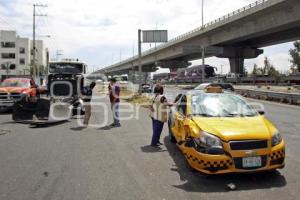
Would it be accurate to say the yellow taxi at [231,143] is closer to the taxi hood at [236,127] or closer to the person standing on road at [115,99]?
the taxi hood at [236,127]

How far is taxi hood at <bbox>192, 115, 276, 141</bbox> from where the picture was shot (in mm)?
6250

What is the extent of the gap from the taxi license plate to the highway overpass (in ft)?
99.2

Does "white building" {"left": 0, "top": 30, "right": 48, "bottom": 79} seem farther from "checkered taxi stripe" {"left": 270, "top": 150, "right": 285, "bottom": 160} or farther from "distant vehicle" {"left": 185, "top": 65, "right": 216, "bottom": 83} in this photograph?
"checkered taxi stripe" {"left": 270, "top": 150, "right": 285, "bottom": 160}

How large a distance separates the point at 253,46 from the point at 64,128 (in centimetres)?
4818

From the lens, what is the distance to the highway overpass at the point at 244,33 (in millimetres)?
35656

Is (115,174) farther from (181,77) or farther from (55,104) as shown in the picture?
(181,77)

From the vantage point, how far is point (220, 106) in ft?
25.8

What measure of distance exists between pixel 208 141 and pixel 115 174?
1.79 meters

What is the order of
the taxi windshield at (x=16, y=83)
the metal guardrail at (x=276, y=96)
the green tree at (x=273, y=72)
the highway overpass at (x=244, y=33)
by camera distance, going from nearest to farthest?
the taxi windshield at (x=16, y=83) → the metal guardrail at (x=276, y=96) → the highway overpass at (x=244, y=33) → the green tree at (x=273, y=72)

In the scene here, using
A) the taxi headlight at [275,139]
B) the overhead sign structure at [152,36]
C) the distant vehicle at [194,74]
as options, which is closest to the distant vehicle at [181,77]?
the distant vehicle at [194,74]

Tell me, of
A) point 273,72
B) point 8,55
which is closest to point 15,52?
point 8,55

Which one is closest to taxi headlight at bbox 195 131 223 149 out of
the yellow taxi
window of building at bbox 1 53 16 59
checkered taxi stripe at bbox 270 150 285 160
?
the yellow taxi

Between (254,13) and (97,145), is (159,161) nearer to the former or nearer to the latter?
(97,145)

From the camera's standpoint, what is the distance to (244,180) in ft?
20.7
